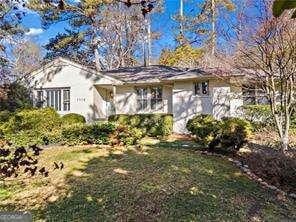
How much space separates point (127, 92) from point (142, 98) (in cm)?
107

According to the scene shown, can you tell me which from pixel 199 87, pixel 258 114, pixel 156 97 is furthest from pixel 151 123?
pixel 258 114

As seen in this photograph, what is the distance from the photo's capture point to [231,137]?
14031 mm

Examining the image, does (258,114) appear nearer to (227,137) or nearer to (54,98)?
(227,137)

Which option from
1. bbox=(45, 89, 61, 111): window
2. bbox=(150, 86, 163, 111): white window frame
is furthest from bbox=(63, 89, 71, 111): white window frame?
bbox=(150, 86, 163, 111): white window frame

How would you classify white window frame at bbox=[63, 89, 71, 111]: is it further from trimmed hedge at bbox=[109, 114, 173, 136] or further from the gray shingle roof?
trimmed hedge at bbox=[109, 114, 173, 136]

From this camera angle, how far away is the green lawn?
8.19 meters

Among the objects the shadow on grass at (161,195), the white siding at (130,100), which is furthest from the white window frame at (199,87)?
the shadow on grass at (161,195)

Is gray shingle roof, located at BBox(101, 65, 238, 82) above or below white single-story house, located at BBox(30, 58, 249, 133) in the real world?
above

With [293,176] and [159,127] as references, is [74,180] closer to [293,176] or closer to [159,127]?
[293,176]

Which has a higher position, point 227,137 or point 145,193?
point 227,137

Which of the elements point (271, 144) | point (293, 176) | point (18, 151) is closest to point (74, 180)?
point (293, 176)

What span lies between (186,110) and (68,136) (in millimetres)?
10045

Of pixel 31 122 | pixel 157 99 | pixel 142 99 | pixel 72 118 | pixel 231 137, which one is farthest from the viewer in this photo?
pixel 142 99

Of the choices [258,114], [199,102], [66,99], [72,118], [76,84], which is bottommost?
[72,118]
